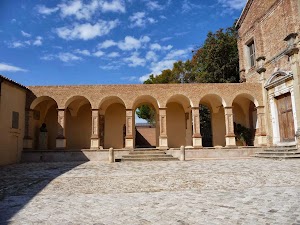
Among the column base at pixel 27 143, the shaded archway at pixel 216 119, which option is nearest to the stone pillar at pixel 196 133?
the shaded archway at pixel 216 119

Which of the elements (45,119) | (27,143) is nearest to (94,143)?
(27,143)

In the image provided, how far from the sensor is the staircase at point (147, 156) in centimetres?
1465

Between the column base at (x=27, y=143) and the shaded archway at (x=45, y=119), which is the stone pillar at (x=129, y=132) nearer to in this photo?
the shaded archway at (x=45, y=119)

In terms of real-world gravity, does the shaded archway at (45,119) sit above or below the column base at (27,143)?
above

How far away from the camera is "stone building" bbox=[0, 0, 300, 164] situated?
50.0ft

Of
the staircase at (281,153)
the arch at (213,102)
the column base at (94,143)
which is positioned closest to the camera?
the staircase at (281,153)

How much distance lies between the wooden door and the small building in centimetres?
1589

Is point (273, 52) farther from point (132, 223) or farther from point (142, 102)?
point (132, 223)

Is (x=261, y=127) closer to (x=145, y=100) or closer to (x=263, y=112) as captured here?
(x=263, y=112)

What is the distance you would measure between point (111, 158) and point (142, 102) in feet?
Answer: 20.9

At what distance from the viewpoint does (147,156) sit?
15.0m

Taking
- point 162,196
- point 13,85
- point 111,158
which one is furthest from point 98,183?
point 13,85

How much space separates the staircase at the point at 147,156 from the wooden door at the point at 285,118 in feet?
22.2

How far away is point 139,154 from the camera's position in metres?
15.3
